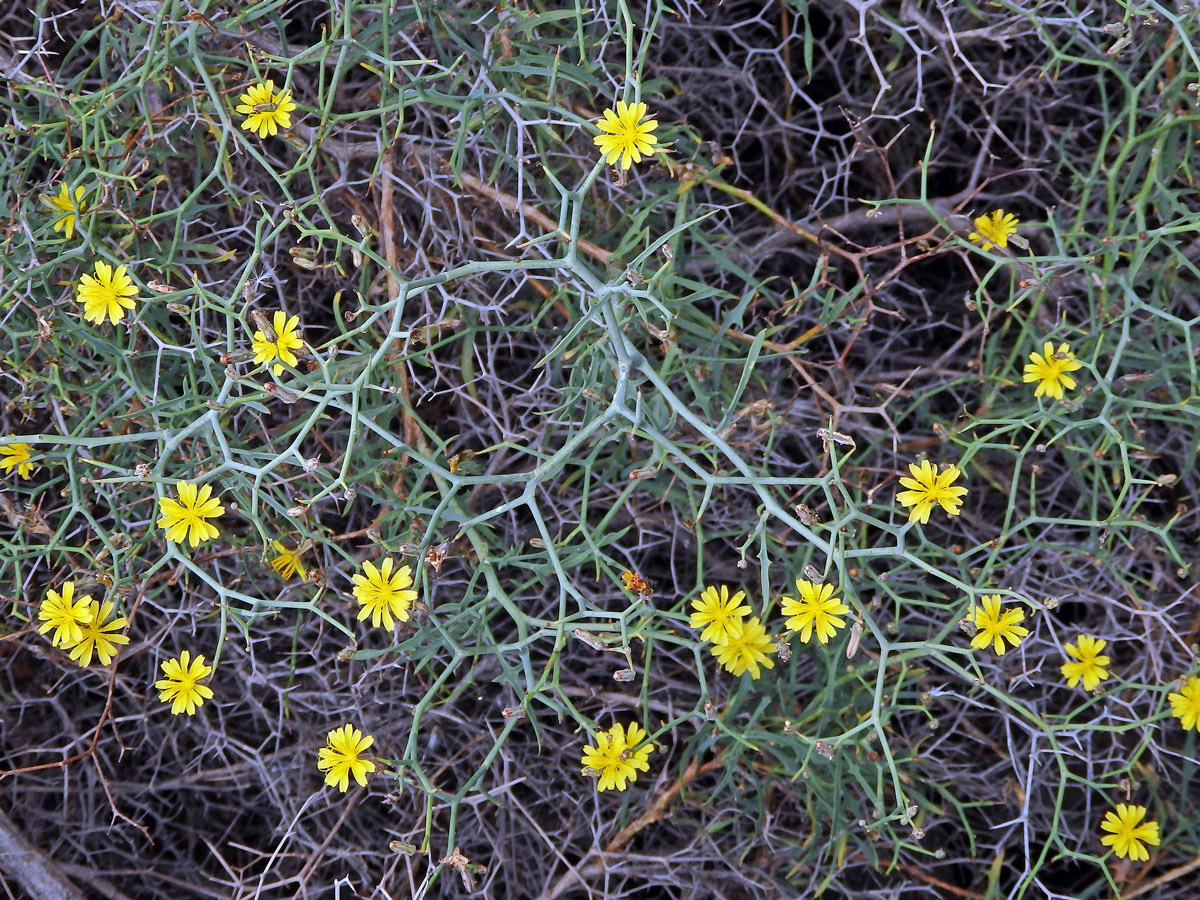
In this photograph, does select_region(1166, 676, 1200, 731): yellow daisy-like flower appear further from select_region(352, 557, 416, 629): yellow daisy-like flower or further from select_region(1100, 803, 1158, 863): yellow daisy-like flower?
select_region(352, 557, 416, 629): yellow daisy-like flower

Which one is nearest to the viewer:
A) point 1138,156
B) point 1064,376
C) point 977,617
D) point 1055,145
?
point 977,617

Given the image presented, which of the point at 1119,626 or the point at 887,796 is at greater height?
the point at 1119,626

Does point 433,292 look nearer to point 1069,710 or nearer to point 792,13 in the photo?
point 792,13

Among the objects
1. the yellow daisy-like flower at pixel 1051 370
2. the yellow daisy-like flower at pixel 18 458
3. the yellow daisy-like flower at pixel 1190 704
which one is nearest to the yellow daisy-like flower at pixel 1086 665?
the yellow daisy-like flower at pixel 1190 704

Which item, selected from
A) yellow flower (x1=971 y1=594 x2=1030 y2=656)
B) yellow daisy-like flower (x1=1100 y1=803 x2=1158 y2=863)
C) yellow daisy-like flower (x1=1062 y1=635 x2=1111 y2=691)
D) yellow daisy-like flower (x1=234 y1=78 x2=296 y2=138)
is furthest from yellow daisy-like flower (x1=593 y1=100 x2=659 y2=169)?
yellow daisy-like flower (x1=1100 y1=803 x2=1158 y2=863)

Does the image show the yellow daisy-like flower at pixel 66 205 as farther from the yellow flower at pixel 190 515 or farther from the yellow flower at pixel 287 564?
the yellow flower at pixel 287 564

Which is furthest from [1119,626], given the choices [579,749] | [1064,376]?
[579,749]

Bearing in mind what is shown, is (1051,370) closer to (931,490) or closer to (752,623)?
(931,490)
